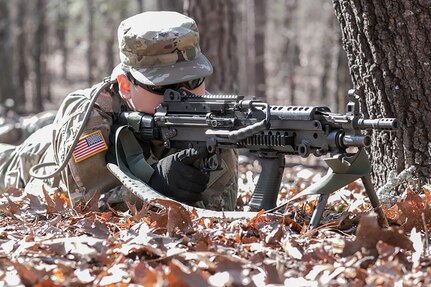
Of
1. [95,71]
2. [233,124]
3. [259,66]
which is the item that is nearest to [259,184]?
[233,124]

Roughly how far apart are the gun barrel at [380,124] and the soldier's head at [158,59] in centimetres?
Answer: 123

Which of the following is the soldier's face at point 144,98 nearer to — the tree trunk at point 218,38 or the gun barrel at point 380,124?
the gun barrel at point 380,124

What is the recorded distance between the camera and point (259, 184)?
3.72 metres

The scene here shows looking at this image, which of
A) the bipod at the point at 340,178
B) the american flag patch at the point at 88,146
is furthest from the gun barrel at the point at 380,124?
the american flag patch at the point at 88,146

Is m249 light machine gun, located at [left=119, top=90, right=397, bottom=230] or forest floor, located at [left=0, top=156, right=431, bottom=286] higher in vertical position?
m249 light machine gun, located at [left=119, top=90, right=397, bottom=230]

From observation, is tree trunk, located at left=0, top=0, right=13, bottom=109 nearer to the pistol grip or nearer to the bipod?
the pistol grip

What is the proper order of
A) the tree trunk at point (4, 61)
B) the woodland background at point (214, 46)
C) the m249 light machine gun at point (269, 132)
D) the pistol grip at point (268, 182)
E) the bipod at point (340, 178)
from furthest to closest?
the tree trunk at point (4, 61) → the woodland background at point (214, 46) → the pistol grip at point (268, 182) → the bipod at point (340, 178) → the m249 light machine gun at point (269, 132)

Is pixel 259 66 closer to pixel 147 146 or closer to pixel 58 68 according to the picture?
pixel 147 146

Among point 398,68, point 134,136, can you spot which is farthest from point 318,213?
point 134,136

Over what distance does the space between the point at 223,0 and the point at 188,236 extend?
6.14 metres

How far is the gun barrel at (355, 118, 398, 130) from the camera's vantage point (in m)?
3.06

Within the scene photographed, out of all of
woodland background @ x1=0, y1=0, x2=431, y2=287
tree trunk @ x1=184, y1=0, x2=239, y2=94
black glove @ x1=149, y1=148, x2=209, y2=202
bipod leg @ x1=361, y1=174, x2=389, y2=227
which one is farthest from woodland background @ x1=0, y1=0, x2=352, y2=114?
bipod leg @ x1=361, y1=174, x2=389, y2=227

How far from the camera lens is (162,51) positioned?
4141 millimetres

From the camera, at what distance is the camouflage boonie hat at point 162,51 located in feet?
13.5
